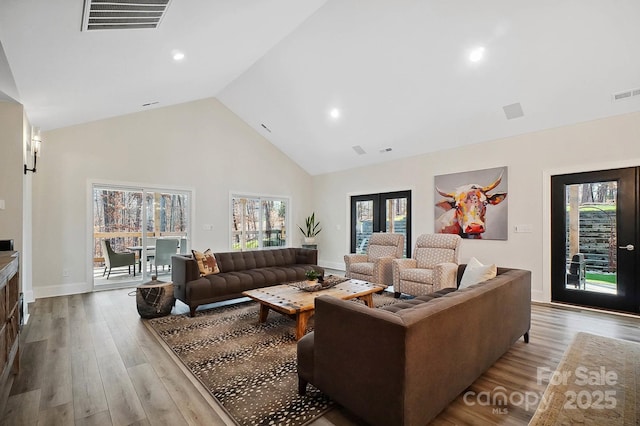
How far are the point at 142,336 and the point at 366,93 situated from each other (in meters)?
4.78

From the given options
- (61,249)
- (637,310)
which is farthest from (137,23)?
(637,310)

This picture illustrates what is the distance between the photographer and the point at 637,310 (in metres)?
3.84

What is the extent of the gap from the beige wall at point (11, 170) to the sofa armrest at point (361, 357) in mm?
4052

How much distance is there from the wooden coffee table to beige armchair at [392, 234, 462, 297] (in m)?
0.91

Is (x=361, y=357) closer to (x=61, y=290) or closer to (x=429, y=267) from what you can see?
(x=429, y=267)

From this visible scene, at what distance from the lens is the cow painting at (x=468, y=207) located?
5141 mm

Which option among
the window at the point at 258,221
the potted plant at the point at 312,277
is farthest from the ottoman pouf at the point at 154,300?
the window at the point at 258,221

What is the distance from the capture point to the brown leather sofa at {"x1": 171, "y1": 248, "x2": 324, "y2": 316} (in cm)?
390

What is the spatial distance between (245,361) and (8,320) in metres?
1.73

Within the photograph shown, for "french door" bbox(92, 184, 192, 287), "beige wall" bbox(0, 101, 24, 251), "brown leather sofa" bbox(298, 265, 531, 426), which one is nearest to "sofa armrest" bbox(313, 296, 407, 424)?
"brown leather sofa" bbox(298, 265, 531, 426)

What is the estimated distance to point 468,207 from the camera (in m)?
5.41

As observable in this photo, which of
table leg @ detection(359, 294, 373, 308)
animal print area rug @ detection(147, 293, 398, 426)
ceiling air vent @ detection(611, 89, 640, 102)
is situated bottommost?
animal print area rug @ detection(147, 293, 398, 426)

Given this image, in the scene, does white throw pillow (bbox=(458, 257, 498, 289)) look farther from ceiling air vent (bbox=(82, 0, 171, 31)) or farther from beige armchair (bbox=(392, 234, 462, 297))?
ceiling air vent (bbox=(82, 0, 171, 31))

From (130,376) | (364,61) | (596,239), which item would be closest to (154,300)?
(130,376)
